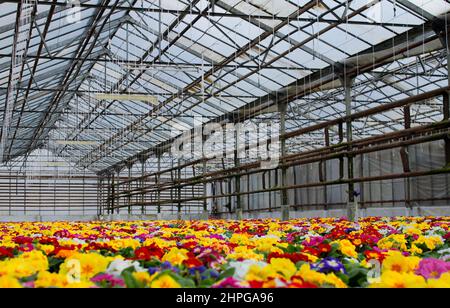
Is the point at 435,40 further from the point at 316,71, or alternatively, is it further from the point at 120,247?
the point at 120,247

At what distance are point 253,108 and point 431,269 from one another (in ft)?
55.8

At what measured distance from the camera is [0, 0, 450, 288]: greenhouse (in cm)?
215

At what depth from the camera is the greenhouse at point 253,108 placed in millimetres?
2150

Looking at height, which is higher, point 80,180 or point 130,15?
point 130,15

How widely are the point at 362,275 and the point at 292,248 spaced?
795 mm

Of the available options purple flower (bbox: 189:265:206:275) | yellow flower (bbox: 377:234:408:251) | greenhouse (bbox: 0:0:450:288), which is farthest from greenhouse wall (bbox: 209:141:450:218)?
purple flower (bbox: 189:265:206:275)

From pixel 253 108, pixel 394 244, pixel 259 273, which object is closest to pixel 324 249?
pixel 394 244

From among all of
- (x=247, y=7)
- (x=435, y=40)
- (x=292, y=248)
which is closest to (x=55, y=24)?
(x=247, y=7)

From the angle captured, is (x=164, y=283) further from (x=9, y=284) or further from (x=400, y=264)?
(x=400, y=264)

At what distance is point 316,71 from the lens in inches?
590

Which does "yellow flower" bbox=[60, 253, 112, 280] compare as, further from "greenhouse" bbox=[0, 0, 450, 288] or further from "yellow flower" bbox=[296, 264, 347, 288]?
"yellow flower" bbox=[296, 264, 347, 288]

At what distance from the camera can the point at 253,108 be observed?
18.3 meters

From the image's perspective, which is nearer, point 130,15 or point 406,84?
point 130,15

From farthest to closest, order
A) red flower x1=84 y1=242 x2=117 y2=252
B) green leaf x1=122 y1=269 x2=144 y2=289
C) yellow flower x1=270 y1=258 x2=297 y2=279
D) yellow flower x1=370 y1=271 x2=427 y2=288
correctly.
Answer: red flower x1=84 y1=242 x2=117 y2=252, yellow flower x1=270 y1=258 x2=297 y2=279, green leaf x1=122 y1=269 x2=144 y2=289, yellow flower x1=370 y1=271 x2=427 y2=288
